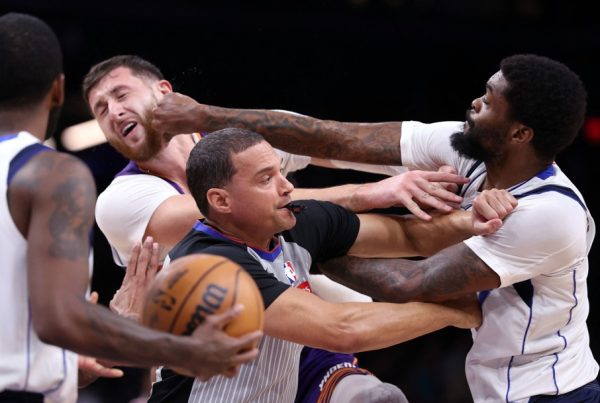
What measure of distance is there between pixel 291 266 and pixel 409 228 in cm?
62

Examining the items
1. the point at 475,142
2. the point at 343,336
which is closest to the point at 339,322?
the point at 343,336

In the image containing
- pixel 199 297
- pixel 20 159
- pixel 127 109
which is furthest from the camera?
pixel 127 109

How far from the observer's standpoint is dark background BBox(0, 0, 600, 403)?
32.5 feet

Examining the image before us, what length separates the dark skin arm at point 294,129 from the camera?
491cm

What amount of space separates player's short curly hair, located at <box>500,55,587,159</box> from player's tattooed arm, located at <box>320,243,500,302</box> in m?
0.61

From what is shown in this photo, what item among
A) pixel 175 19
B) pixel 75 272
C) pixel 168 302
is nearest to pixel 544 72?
pixel 168 302

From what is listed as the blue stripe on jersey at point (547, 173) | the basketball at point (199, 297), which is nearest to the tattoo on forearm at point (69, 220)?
the basketball at point (199, 297)

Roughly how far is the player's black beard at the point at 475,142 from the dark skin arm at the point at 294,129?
0.47 m

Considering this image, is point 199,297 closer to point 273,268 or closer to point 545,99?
point 273,268

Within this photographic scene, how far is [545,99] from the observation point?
4309mm

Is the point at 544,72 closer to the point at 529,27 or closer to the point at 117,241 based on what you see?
the point at 117,241

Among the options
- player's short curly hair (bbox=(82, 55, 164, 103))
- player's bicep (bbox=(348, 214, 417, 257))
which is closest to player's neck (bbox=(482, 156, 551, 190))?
player's bicep (bbox=(348, 214, 417, 257))

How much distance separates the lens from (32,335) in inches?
124

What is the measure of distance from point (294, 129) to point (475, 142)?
3.22ft
